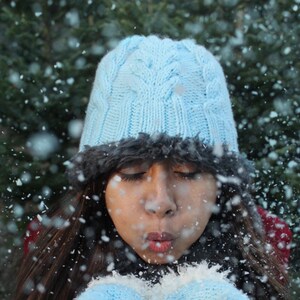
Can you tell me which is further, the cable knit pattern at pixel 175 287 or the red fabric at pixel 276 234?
the red fabric at pixel 276 234

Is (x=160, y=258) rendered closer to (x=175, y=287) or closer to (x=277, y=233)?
(x=175, y=287)

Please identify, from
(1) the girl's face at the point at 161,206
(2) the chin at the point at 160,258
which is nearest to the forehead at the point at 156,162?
(1) the girl's face at the point at 161,206

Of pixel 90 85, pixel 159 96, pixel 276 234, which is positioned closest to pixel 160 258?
pixel 159 96

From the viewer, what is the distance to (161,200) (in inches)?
94.3

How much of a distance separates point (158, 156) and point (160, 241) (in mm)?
272

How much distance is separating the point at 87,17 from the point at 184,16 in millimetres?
454

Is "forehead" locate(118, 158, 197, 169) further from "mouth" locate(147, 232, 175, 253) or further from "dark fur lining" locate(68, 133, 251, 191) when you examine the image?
"mouth" locate(147, 232, 175, 253)

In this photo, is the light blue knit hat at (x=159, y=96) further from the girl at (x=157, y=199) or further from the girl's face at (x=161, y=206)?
the girl's face at (x=161, y=206)

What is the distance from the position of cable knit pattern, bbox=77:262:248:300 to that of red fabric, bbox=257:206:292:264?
0.55m

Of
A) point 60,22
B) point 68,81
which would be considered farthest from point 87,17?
point 68,81

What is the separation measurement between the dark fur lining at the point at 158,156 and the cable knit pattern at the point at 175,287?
12.9 inches

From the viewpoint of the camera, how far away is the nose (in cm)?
239

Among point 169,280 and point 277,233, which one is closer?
point 169,280

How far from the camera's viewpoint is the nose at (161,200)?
239cm
